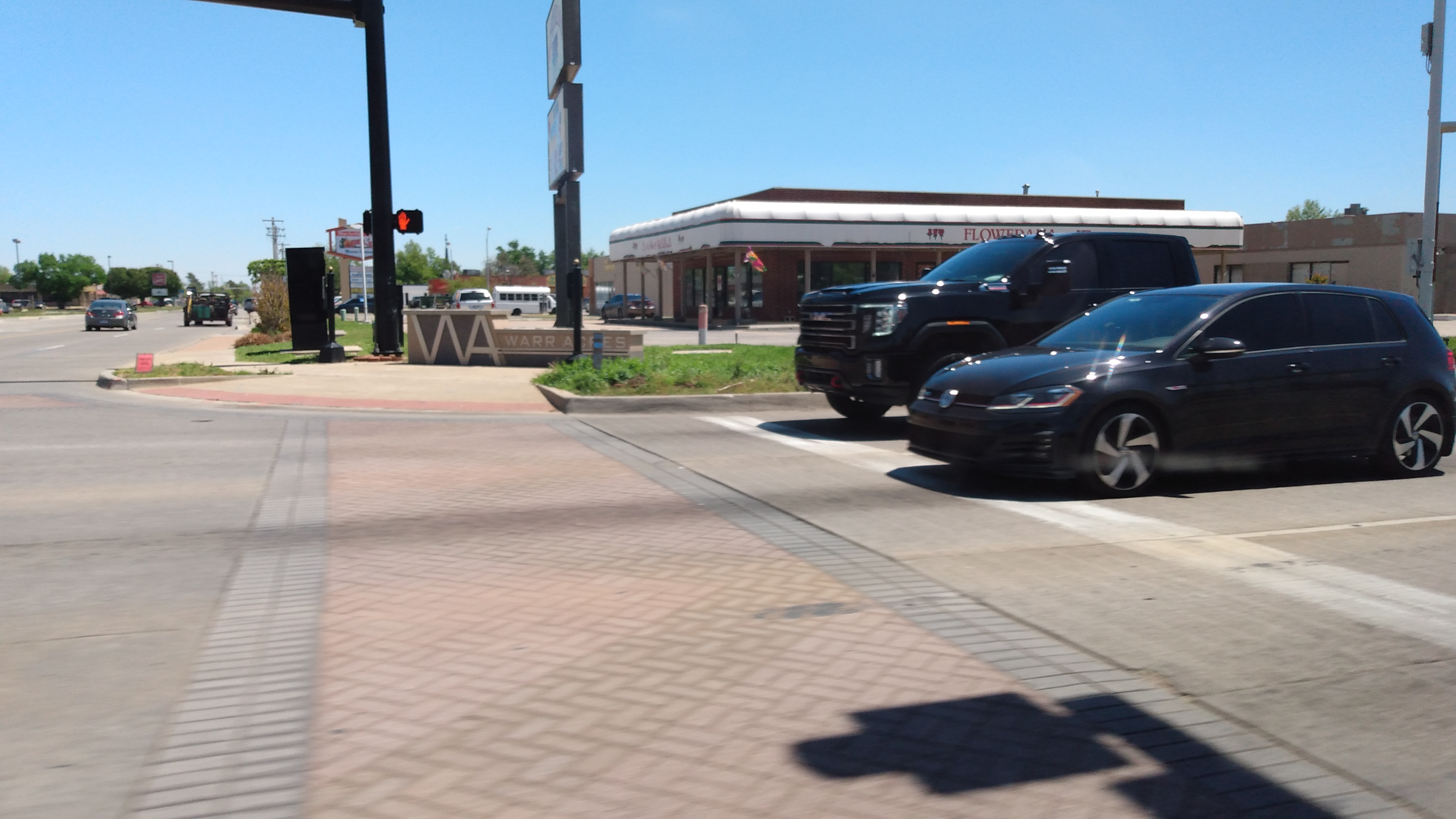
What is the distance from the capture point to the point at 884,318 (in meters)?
11.4

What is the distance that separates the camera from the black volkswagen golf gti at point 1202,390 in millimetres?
8109

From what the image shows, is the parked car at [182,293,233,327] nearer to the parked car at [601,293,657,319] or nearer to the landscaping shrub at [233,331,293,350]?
the parked car at [601,293,657,319]

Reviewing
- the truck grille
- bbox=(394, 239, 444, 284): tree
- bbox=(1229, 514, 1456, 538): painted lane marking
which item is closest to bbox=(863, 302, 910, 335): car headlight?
the truck grille

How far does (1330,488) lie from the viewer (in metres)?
8.59

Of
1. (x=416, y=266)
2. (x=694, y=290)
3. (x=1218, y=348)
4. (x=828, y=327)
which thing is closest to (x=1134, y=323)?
(x=1218, y=348)

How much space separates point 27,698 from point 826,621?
3.24 metres

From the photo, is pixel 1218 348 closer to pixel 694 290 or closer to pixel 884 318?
pixel 884 318

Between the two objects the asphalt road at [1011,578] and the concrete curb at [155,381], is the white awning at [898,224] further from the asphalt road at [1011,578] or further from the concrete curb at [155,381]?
the asphalt road at [1011,578]

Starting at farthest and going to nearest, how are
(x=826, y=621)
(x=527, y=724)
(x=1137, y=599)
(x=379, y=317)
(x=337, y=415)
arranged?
(x=379, y=317) → (x=337, y=415) → (x=1137, y=599) → (x=826, y=621) → (x=527, y=724)

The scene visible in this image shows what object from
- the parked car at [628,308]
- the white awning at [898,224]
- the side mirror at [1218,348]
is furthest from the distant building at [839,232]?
the side mirror at [1218,348]

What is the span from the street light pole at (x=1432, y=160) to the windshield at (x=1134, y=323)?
14.7 meters

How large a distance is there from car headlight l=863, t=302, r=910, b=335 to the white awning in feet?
112

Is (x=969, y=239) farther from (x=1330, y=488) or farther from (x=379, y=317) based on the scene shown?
(x=1330, y=488)

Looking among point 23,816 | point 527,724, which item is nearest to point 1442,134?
point 527,724
